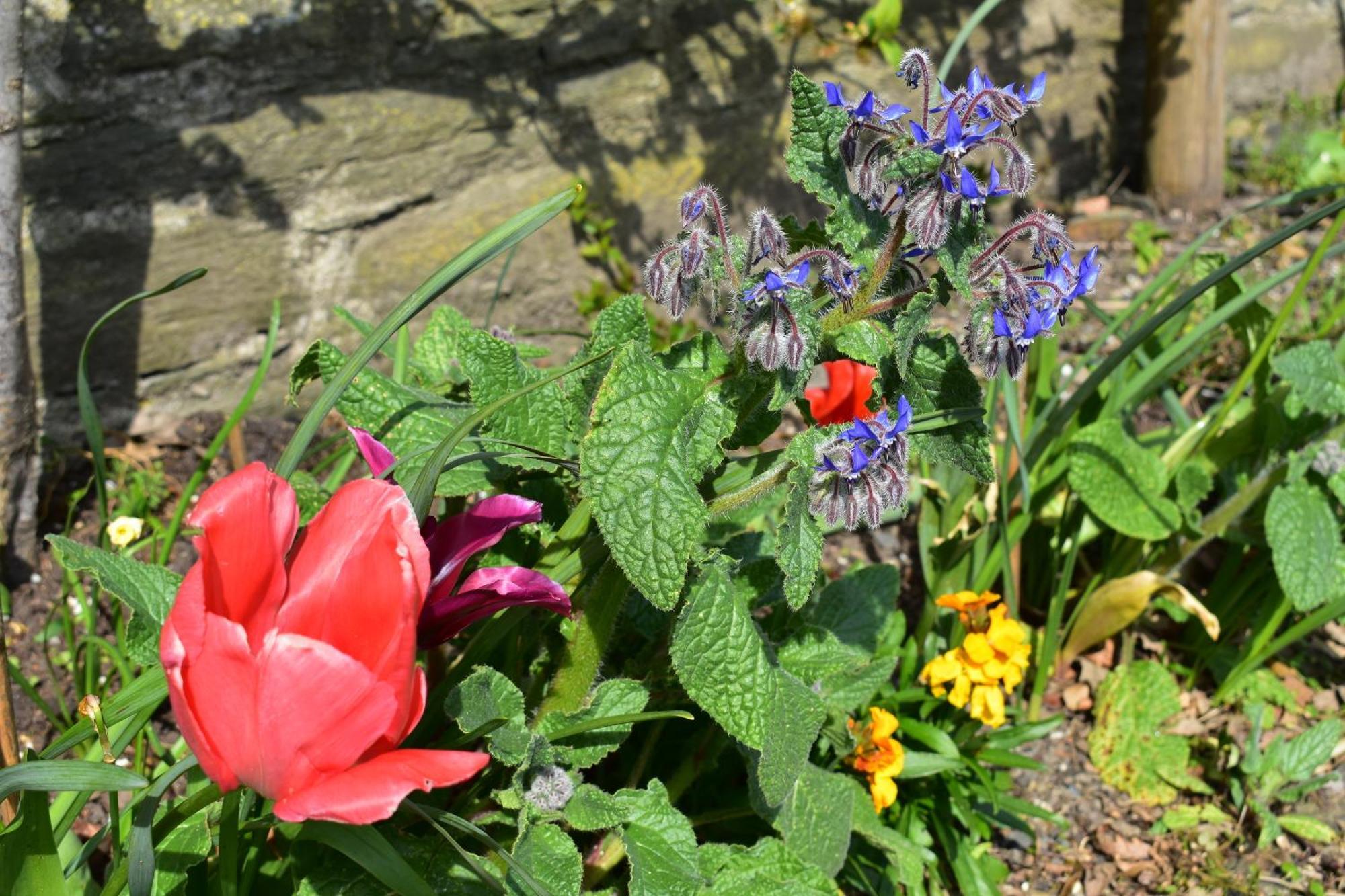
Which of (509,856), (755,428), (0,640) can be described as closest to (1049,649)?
(755,428)

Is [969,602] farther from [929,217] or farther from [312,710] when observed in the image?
[312,710]

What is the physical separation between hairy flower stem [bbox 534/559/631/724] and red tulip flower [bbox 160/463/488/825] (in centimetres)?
34

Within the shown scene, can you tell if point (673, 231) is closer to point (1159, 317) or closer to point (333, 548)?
point (1159, 317)

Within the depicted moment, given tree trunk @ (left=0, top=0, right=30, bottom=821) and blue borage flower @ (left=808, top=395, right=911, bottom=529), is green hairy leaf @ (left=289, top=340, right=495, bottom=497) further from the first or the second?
tree trunk @ (left=0, top=0, right=30, bottom=821)

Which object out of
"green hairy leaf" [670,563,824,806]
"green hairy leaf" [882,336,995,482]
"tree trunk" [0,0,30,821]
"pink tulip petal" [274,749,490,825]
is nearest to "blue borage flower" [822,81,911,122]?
"green hairy leaf" [882,336,995,482]

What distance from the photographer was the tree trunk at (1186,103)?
389cm

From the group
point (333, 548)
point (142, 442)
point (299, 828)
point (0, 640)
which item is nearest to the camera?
point (333, 548)

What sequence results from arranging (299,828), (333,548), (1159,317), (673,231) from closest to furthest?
(333,548) → (299,828) → (1159,317) → (673,231)

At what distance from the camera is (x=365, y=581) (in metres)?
1.04

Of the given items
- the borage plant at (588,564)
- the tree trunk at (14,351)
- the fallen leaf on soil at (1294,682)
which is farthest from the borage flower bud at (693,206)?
the fallen leaf on soil at (1294,682)

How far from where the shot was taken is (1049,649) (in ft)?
7.07

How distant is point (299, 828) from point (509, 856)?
0.99 feet

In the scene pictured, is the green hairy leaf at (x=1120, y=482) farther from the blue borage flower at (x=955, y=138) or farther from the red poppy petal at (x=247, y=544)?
the red poppy petal at (x=247, y=544)

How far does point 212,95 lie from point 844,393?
5.09ft
